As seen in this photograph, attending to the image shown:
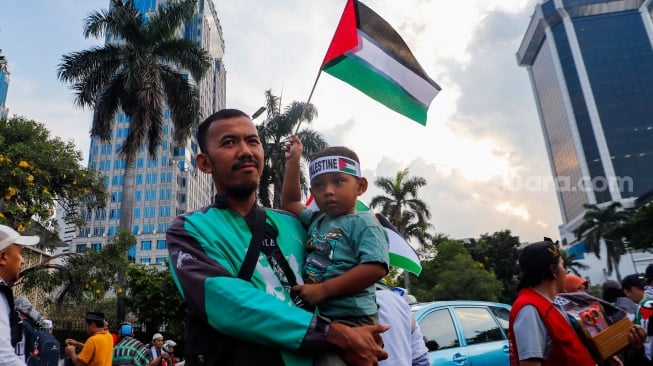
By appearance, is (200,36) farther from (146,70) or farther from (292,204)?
(292,204)

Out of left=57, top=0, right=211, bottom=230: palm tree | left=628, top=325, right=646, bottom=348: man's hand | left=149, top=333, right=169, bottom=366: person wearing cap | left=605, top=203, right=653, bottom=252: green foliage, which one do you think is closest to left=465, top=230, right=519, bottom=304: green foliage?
left=605, top=203, right=653, bottom=252: green foliage

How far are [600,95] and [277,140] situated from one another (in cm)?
10952

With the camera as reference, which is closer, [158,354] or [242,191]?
[242,191]

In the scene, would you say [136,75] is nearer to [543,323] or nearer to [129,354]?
[129,354]

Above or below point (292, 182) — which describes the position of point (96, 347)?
below

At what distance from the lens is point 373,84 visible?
140 inches

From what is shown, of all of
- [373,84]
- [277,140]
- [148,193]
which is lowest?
[373,84]

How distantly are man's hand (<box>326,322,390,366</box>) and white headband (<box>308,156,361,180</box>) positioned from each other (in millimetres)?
1008

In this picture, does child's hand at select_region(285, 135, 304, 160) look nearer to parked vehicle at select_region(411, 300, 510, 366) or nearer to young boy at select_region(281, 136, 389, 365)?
young boy at select_region(281, 136, 389, 365)

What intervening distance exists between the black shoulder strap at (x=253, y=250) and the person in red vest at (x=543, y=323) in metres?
2.02

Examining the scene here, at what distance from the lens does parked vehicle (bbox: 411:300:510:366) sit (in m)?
5.11

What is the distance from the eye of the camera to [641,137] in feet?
343

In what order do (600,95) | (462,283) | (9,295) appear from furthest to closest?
(600,95) → (462,283) → (9,295)

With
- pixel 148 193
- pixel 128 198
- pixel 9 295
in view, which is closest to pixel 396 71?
pixel 9 295
